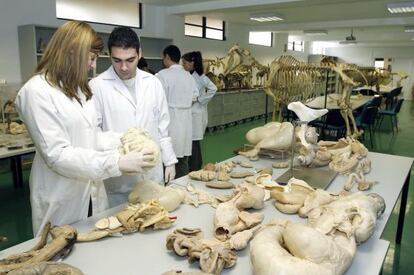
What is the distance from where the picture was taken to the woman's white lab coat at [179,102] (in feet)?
12.1

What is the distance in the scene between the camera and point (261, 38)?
447 inches

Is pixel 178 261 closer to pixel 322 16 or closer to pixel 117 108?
pixel 117 108

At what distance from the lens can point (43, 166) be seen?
5.07 ft

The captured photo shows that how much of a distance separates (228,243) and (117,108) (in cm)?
106

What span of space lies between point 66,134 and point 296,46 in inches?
555

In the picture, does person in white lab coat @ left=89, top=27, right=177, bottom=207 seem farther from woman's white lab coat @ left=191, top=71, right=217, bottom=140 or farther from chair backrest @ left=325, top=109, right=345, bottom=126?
chair backrest @ left=325, top=109, right=345, bottom=126

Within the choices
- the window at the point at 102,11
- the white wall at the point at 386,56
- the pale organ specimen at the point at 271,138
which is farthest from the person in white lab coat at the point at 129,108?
the white wall at the point at 386,56

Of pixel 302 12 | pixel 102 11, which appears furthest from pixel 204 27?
pixel 102 11

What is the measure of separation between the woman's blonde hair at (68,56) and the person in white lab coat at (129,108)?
0.34 m

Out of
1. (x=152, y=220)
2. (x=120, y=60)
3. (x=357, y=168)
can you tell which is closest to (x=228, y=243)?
(x=152, y=220)

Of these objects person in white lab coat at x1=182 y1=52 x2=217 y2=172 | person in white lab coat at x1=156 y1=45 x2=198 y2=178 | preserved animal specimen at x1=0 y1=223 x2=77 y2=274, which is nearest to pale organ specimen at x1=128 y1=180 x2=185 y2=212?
preserved animal specimen at x1=0 y1=223 x2=77 y2=274

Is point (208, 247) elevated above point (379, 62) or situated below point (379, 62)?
below

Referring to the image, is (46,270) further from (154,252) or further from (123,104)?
(123,104)

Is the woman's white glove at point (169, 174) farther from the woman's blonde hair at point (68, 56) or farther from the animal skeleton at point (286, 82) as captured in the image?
the animal skeleton at point (286, 82)
